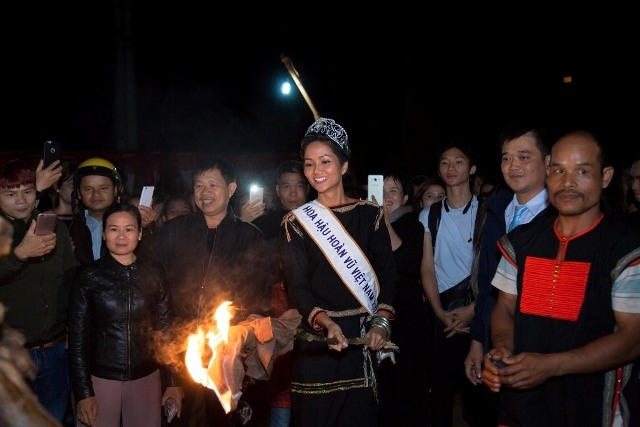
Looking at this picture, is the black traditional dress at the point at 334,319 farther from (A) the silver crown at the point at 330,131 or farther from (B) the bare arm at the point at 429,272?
(B) the bare arm at the point at 429,272

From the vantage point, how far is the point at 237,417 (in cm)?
527

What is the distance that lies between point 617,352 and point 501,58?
16606 millimetres

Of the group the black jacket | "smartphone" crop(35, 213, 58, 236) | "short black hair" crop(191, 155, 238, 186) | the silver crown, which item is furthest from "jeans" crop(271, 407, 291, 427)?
the silver crown

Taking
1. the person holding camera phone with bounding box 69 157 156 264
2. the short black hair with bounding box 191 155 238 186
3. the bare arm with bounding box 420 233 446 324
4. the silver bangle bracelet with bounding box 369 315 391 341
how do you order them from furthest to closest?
the bare arm with bounding box 420 233 446 324
the person holding camera phone with bounding box 69 157 156 264
the short black hair with bounding box 191 155 238 186
the silver bangle bracelet with bounding box 369 315 391 341

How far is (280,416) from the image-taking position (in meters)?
5.38

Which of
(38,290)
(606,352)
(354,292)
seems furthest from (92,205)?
(606,352)

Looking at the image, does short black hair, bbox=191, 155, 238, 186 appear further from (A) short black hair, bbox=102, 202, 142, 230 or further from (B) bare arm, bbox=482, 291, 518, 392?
(B) bare arm, bbox=482, 291, 518, 392

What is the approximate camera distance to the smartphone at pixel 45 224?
4316 millimetres

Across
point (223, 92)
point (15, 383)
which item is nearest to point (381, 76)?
point (223, 92)

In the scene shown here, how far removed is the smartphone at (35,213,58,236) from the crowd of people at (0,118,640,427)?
102 millimetres

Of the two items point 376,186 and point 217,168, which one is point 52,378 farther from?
point 376,186

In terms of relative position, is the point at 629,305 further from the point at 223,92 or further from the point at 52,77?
the point at 223,92

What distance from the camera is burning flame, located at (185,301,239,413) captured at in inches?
130

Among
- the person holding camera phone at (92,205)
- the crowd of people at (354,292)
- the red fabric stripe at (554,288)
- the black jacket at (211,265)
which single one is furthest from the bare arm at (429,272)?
the person holding camera phone at (92,205)
